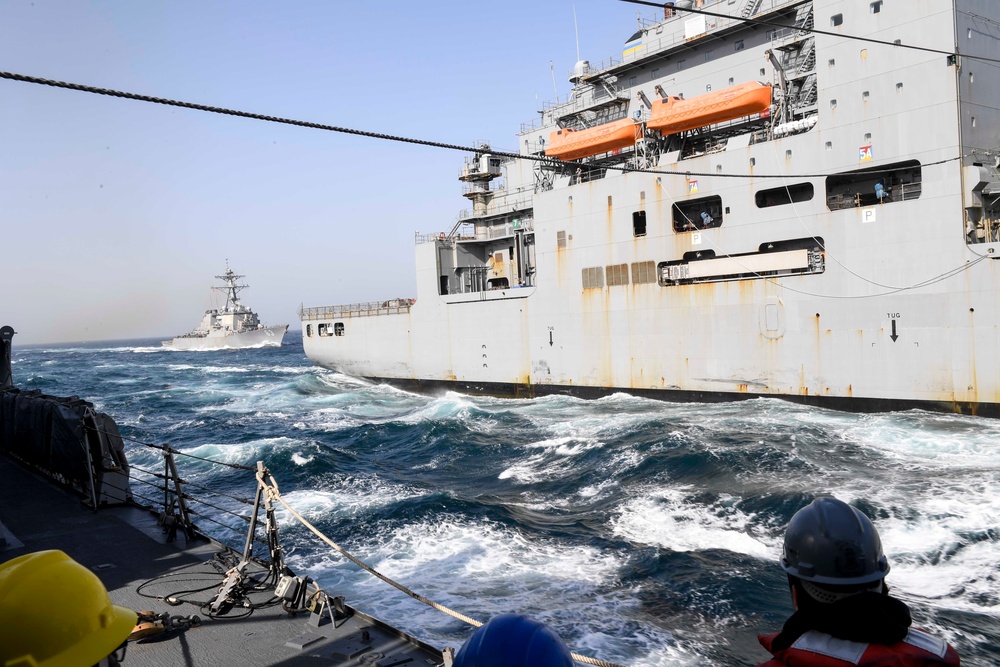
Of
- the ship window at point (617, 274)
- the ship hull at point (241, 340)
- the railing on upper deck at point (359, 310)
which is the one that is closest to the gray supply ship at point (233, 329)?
the ship hull at point (241, 340)

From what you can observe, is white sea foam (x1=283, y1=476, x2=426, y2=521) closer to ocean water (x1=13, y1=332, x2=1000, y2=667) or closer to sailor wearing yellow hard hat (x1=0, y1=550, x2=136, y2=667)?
ocean water (x1=13, y1=332, x2=1000, y2=667)

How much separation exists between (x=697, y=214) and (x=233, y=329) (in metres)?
70.2

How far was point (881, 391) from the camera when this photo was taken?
608 inches

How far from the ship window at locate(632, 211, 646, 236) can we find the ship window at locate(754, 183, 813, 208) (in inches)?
133

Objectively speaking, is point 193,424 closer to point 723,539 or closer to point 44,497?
point 44,497

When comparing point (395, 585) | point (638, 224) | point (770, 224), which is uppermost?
point (638, 224)

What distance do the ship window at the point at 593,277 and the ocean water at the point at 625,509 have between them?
3.58 meters

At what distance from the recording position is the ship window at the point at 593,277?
20.9 m

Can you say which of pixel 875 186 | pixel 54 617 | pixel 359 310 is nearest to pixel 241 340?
pixel 359 310

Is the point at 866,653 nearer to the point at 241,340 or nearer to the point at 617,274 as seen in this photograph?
the point at 617,274

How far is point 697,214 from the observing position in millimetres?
19359

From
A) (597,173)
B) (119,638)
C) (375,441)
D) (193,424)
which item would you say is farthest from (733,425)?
(193,424)

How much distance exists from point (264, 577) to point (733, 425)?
41.1 ft

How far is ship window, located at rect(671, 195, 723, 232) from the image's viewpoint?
1881cm
